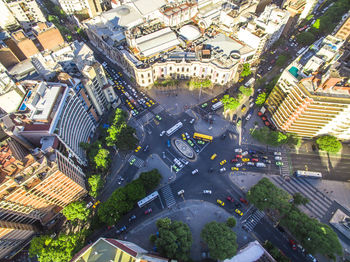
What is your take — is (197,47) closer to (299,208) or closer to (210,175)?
(210,175)

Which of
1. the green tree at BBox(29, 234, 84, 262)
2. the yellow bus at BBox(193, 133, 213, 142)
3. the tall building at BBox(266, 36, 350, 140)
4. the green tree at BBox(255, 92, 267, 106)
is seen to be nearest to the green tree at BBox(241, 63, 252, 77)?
the green tree at BBox(255, 92, 267, 106)

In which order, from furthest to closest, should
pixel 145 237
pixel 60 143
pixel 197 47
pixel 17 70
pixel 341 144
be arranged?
pixel 197 47
pixel 17 70
pixel 341 144
pixel 145 237
pixel 60 143

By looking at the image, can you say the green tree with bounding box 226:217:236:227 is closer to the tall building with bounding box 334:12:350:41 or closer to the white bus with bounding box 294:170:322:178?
Result: the white bus with bounding box 294:170:322:178

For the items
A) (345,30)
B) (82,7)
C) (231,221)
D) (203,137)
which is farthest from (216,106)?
(82,7)

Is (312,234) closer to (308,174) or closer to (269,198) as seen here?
(269,198)

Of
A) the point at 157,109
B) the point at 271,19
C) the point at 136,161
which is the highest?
the point at 271,19

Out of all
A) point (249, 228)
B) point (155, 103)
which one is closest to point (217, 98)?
point (155, 103)
